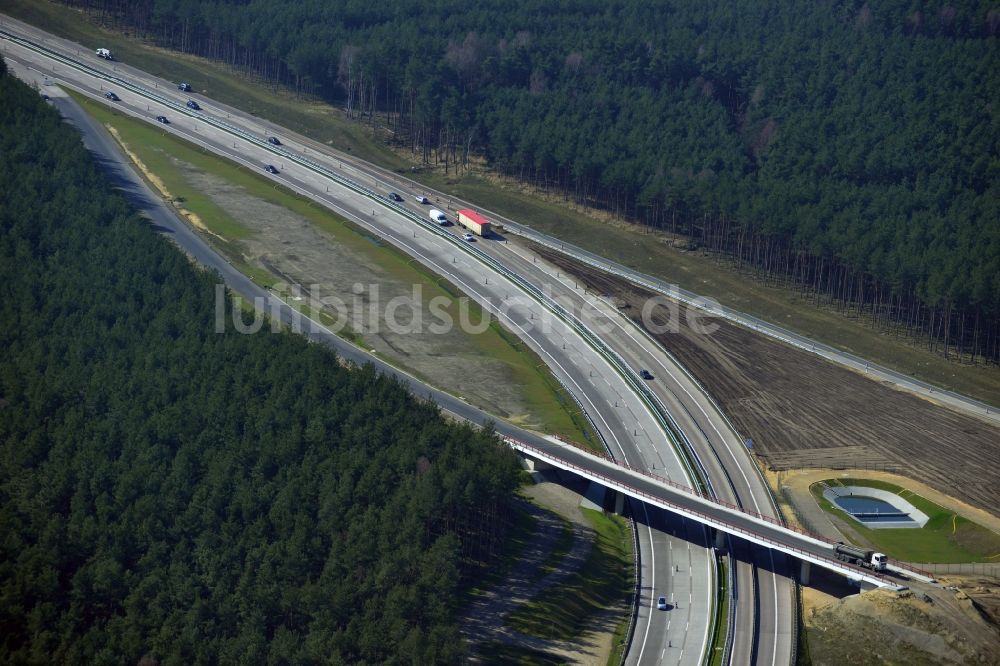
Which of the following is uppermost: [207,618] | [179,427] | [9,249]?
[9,249]

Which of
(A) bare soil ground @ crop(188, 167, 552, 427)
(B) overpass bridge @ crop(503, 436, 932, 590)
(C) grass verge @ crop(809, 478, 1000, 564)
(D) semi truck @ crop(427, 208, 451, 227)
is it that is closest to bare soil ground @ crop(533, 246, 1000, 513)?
(C) grass verge @ crop(809, 478, 1000, 564)

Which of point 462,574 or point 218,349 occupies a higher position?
point 218,349

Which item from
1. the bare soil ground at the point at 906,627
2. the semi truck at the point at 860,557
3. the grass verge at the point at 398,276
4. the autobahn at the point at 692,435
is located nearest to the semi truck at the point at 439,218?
the grass verge at the point at 398,276

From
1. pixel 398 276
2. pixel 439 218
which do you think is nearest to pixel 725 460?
pixel 398 276

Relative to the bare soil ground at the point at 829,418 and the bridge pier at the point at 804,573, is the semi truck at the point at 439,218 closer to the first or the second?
the bare soil ground at the point at 829,418

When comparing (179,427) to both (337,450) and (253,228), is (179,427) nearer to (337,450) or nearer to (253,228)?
(337,450)

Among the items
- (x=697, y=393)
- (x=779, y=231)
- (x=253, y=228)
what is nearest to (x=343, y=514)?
(x=697, y=393)
